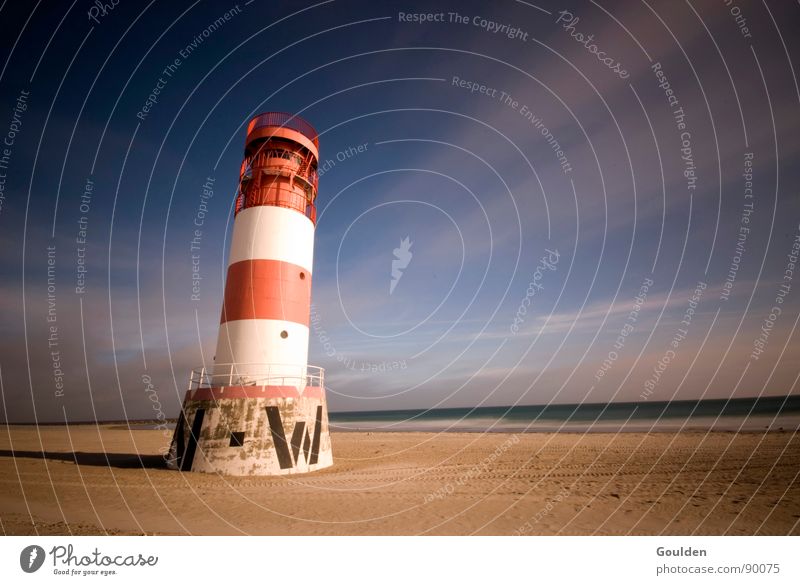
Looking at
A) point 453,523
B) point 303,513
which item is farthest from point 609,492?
point 303,513

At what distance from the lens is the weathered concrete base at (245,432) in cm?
999

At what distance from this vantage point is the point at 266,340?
1090cm

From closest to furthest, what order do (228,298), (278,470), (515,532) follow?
(515,532) < (278,470) < (228,298)

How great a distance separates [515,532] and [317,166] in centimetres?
1265

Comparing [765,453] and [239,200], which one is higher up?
[239,200]

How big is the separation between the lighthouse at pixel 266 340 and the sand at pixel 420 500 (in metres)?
0.77

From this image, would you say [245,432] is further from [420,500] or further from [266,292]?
[420,500]

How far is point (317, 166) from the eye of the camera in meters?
13.5
